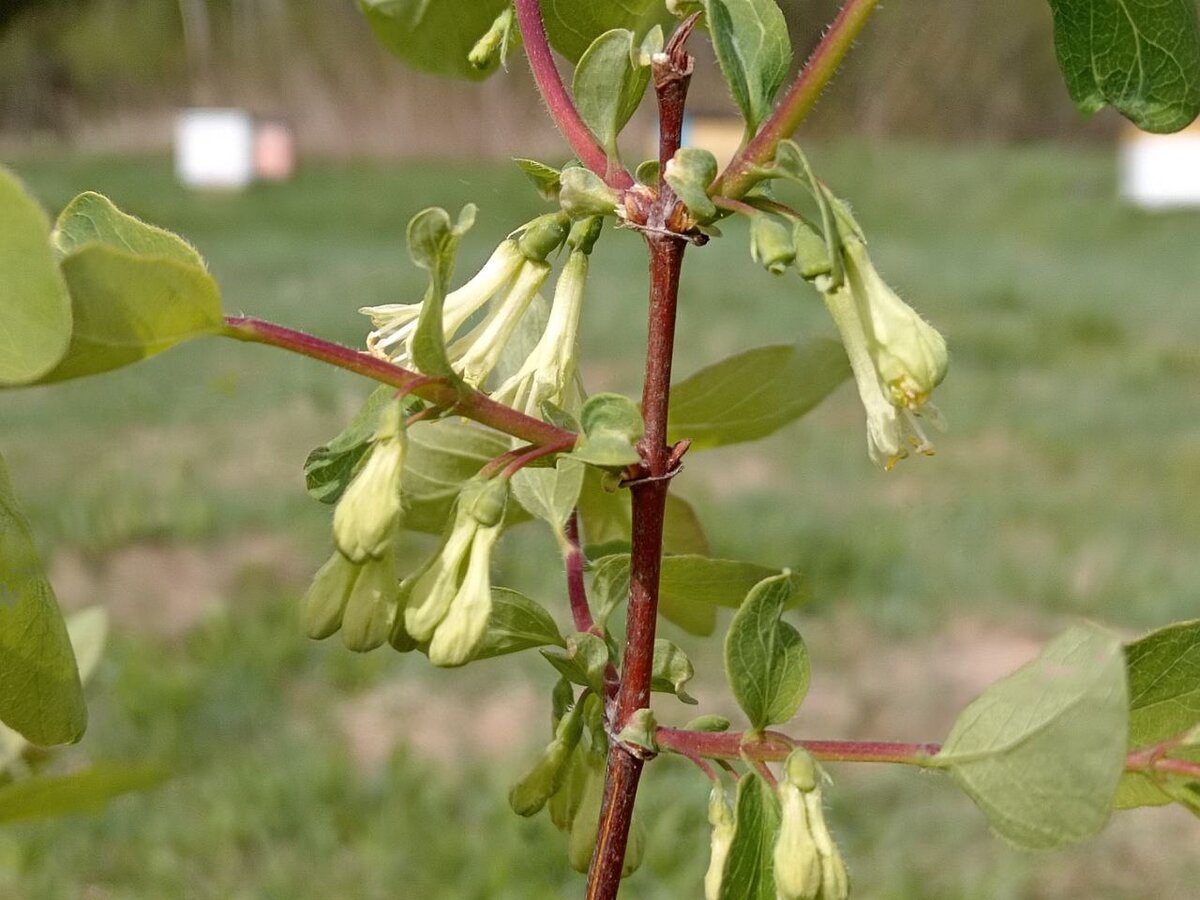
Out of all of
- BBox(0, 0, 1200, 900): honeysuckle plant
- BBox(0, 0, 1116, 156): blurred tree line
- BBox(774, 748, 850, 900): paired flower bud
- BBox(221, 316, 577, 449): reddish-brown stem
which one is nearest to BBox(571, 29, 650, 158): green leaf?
BBox(0, 0, 1200, 900): honeysuckle plant

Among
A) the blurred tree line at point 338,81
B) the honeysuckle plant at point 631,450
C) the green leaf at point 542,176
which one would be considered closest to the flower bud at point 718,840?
the honeysuckle plant at point 631,450

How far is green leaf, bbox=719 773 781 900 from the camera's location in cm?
44

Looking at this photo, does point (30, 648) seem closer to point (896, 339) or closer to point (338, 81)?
point (896, 339)

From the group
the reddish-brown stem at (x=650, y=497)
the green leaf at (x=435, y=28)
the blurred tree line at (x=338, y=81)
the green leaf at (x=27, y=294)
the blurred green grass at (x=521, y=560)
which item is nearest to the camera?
the green leaf at (x=27, y=294)

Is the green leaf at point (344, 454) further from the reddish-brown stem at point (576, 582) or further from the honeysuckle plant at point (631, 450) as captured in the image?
the reddish-brown stem at point (576, 582)

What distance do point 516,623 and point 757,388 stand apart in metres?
0.15

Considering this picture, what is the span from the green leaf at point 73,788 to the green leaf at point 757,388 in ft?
0.81

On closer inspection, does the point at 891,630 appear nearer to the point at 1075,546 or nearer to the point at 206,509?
the point at 1075,546

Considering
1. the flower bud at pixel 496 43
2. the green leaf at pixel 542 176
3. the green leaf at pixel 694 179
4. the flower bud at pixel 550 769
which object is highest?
the flower bud at pixel 496 43

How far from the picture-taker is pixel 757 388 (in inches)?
22.3

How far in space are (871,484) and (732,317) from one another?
1.65 meters

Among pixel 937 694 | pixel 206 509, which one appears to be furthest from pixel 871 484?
pixel 206 509

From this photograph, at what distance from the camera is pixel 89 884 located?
5.57ft

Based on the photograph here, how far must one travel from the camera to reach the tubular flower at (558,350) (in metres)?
0.49
